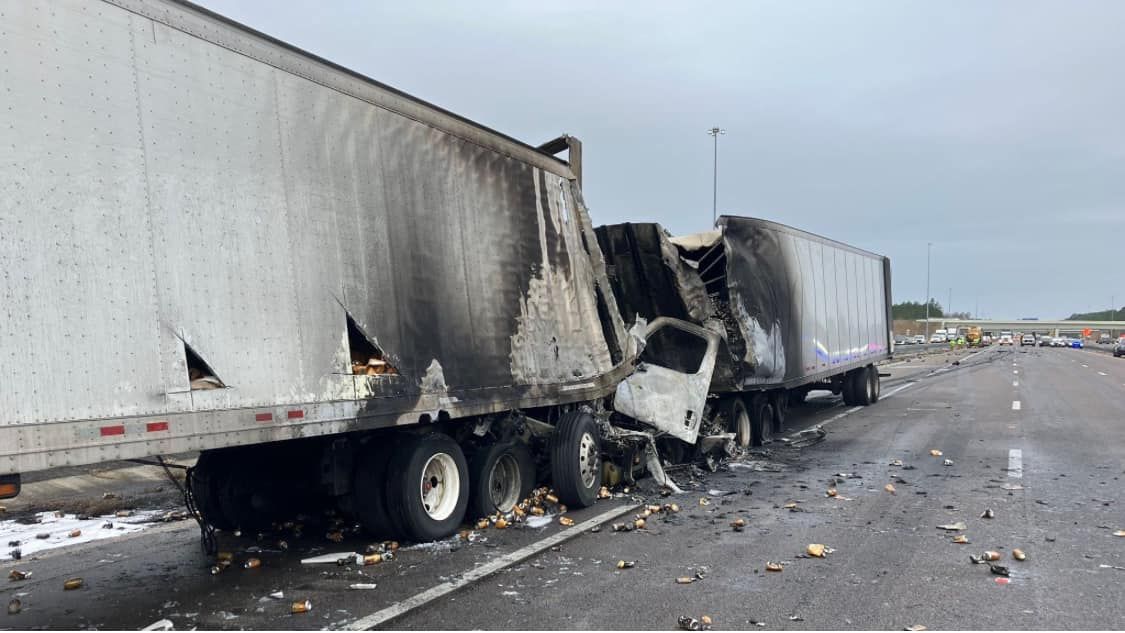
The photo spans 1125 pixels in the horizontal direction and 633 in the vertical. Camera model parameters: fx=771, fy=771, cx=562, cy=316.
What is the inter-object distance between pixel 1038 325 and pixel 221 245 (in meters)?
181

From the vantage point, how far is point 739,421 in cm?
1195

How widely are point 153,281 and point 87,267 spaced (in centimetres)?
36

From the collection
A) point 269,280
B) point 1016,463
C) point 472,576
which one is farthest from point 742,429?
point 269,280

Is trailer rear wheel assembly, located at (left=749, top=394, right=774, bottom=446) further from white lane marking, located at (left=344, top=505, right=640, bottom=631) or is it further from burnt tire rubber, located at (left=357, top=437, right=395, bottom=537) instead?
burnt tire rubber, located at (left=357, top=437, right=395, bottom=537)

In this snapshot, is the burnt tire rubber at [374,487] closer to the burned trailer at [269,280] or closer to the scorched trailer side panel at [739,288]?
the burned trailer at [269,280]

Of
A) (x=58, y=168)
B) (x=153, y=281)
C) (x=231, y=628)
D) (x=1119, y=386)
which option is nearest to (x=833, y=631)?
(x=231, y=628)

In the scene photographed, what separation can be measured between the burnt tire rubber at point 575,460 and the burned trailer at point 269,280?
0.09ft

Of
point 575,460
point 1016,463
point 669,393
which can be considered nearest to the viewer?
point 575,460

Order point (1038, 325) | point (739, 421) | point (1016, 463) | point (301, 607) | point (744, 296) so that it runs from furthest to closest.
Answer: point (1038, 325) → point (739, 421) → point (744, 296) → point (1016, 463) → point (301, 607)

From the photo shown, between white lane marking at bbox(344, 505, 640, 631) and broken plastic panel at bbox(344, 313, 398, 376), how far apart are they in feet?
5.33

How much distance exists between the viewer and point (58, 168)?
3.95 meters

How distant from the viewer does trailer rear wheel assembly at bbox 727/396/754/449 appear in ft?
38.4

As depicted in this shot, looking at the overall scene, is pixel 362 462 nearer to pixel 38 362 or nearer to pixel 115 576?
pixel 115 576

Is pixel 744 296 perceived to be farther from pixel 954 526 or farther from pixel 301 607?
pixel 301 607
